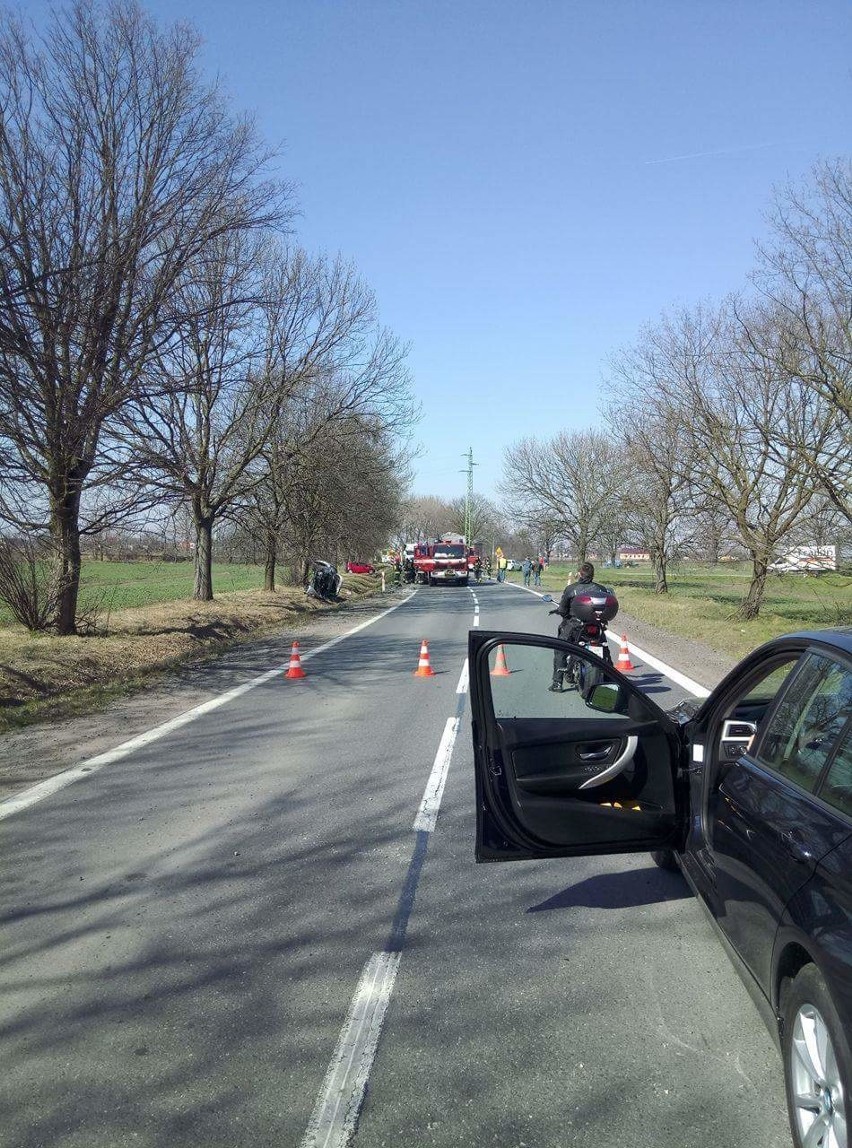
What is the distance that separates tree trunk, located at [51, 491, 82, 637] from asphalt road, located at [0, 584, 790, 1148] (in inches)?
344

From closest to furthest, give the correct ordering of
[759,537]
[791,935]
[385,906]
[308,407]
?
1. [791,935]
2. [385,906]
3. [759,537]
4. [308,407]

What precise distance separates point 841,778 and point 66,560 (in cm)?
1432

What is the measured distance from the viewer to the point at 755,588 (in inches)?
995

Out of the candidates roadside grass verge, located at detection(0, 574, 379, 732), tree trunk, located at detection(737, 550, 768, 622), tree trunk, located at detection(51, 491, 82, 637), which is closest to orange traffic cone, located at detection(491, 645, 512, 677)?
roadside grass verge, located at detection(0, 574, 379, 732)

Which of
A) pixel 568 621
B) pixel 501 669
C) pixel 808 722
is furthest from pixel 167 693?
pixel 808 722

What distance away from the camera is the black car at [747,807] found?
99.3 inches

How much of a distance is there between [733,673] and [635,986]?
1.40 meters

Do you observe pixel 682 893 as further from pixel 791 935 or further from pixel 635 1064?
pixel 791 935

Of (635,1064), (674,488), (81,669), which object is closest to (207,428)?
(81,669)

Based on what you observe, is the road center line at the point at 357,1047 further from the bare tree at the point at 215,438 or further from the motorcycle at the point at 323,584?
the motorcycle at the point at 323,584

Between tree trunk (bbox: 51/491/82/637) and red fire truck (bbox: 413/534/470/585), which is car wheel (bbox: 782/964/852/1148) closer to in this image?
tree trunk (bbox: 51/491/82/637)

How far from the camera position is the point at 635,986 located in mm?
3801

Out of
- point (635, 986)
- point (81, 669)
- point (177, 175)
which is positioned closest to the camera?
point (635, 986)

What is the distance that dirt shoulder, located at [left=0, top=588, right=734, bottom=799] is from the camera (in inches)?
319
